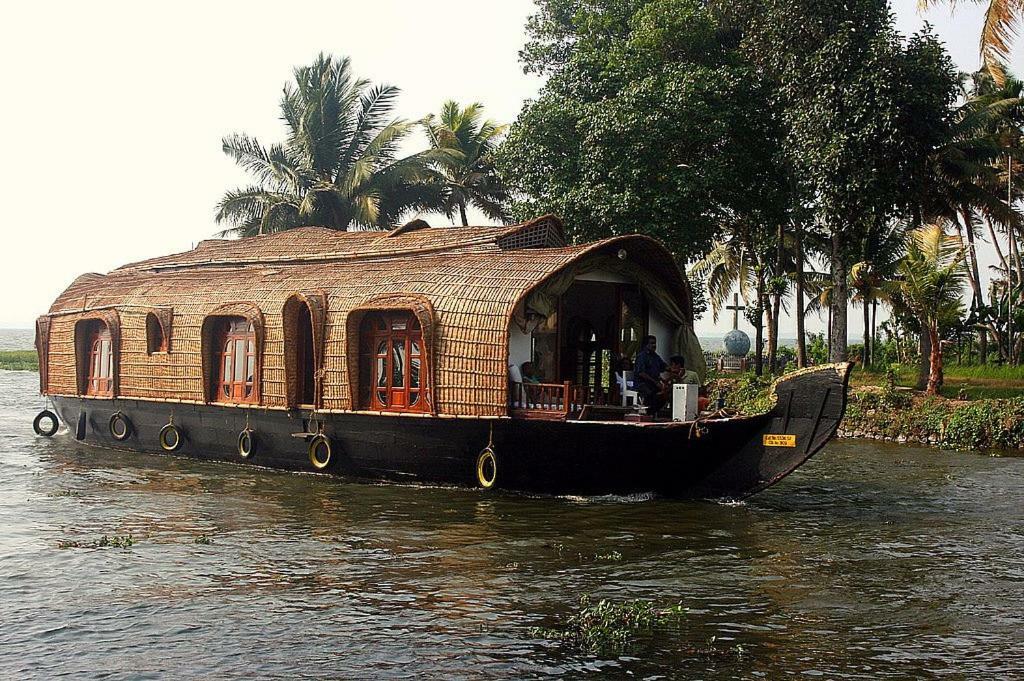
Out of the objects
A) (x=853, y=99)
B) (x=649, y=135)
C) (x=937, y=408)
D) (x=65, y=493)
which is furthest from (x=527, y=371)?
(x=937, y=408)

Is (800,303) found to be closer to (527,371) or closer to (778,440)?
(527,371)

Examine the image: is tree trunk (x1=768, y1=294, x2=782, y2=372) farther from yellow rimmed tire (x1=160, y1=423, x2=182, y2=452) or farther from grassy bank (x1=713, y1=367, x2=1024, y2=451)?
yellow rimmed tire (x1=160, y1=423, x2=182, y2=452)

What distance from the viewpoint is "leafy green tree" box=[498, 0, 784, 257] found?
58.7 ft

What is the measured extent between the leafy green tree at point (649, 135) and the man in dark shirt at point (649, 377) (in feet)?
23.9

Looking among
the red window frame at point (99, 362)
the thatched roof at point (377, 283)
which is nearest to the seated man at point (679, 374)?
the thatched roof at point (377, 283)

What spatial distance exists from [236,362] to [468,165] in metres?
13.2

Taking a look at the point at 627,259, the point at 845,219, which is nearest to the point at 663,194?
the point at 845,219

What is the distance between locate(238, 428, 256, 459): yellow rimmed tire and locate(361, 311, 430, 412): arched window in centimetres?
197

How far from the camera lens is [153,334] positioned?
14.0 meters

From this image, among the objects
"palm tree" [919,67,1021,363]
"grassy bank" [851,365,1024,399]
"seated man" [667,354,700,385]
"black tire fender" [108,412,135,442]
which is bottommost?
"black tire fender" [108,412,135,442]

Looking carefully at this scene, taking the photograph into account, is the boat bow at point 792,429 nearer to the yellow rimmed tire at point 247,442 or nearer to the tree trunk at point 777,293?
the yellow rimmed tire at point 247,442

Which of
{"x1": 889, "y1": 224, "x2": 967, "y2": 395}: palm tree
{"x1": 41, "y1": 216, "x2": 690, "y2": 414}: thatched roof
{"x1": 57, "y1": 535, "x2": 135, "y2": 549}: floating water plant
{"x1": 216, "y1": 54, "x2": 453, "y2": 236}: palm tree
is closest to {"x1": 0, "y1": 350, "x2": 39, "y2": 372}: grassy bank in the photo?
{"x1": 216, "y1": 54, "x2": 453, "y2": 236}: palm tree

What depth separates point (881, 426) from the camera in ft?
58.4

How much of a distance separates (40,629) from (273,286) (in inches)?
281
